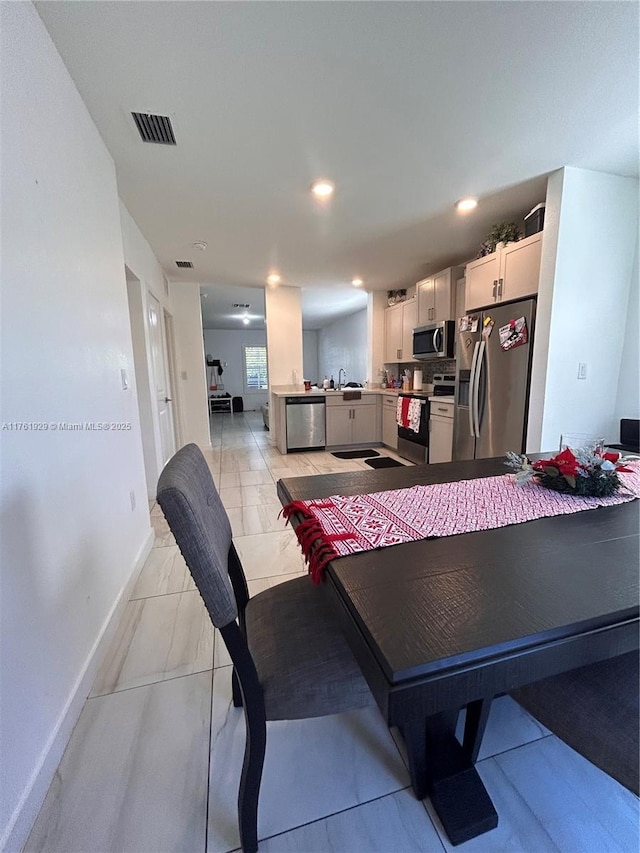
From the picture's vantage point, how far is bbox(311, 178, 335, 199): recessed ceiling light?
229 centimetres

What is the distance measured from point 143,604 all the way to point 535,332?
3.07 meters

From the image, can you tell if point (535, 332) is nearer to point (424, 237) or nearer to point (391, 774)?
point (424, 237)

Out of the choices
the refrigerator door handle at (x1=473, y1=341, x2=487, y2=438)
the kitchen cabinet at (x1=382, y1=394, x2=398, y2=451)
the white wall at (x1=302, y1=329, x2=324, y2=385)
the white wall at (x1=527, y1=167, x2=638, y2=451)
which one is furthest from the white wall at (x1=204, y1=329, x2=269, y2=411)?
the white wall at (x1=527, y1=167, x2=638, y2=451)

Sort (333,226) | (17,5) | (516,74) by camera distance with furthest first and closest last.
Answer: (333,226) < (516,74) < (17,5)

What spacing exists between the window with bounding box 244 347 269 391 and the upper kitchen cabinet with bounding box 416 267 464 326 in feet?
23.5

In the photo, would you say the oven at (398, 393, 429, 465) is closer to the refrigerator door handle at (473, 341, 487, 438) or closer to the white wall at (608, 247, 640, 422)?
the refrigerator door handle at (473, 341, 487, 438)

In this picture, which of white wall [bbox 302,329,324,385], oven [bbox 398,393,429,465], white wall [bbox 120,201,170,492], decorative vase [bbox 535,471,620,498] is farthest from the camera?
white wall [bbox 302,329,324,385]

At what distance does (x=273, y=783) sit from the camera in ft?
3.24

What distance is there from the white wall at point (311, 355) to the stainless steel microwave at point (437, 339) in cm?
647

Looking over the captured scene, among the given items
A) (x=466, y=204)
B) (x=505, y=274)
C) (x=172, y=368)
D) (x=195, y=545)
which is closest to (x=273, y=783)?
(x=195, y=545)

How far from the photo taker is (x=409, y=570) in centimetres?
76

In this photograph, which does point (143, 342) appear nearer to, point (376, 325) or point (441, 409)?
point (441, 409)

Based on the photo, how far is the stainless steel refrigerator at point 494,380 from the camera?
8.48ft

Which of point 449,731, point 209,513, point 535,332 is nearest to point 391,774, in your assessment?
point 449,731
